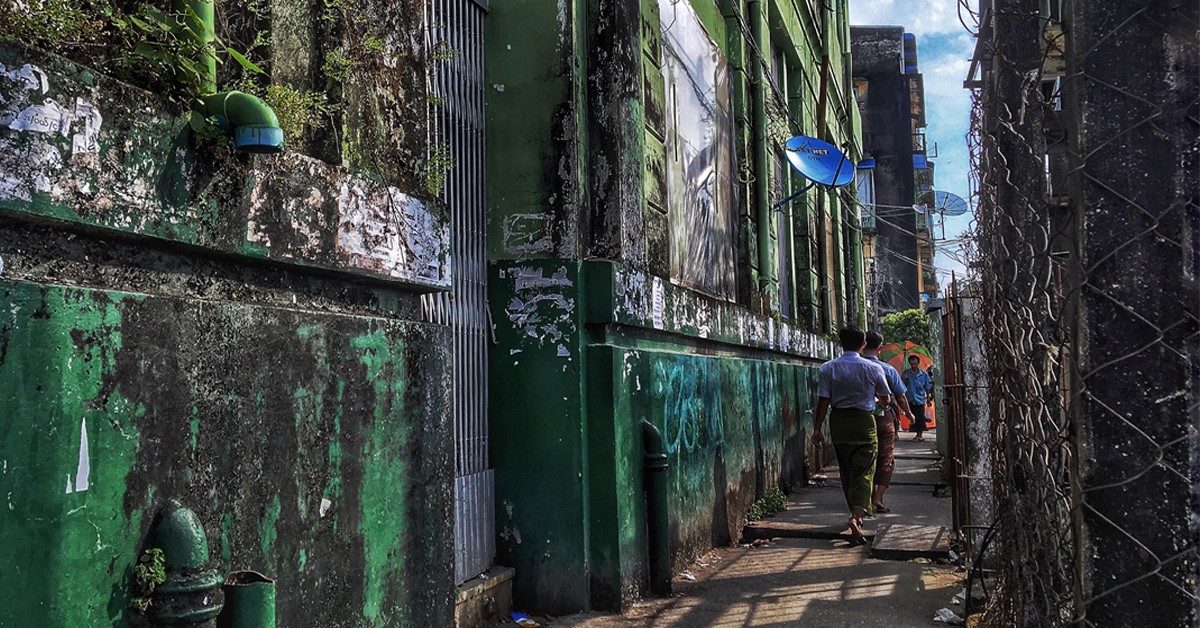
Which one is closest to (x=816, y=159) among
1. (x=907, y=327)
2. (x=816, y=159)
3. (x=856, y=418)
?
(x=816, y=159)

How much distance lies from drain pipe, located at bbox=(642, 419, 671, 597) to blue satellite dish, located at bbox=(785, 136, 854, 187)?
15.3 ft

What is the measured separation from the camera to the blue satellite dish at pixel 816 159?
30.2 ft

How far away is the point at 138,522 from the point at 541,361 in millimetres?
2852

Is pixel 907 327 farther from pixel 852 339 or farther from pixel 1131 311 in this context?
pixel 1131 311

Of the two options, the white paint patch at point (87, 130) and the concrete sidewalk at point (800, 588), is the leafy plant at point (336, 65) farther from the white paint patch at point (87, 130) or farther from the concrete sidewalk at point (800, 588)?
the concrete sidewalk at point (800, 588)

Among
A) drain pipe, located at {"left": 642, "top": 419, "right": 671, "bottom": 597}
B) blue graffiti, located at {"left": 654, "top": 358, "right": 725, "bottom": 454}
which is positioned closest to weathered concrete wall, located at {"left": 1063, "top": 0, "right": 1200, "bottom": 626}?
drain pipe, located at {"left": 642, "top": 419, "right": 671, "bottom": 597}

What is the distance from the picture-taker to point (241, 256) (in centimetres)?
250

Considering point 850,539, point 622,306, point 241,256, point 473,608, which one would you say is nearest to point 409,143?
point 241,256

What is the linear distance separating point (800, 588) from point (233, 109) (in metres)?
4.54

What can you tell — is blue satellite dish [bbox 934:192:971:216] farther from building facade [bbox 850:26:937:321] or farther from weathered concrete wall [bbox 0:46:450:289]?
building facade [bbox 850:26:937:321]

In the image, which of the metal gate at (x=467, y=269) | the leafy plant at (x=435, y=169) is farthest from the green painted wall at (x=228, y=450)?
the metal gate at (x=467, y=269)

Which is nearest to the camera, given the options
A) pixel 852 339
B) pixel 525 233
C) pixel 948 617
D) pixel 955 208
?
pixel 948 617

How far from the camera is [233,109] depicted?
7.82 ft

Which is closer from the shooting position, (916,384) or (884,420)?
(884,420)
